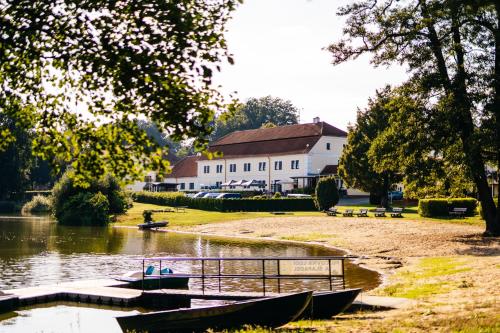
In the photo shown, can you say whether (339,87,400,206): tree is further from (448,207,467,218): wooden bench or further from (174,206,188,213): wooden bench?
(174,206,188,213): wooden bench

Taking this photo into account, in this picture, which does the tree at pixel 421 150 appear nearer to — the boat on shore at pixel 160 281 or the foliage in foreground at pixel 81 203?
the boat on shore at pixel 160 281

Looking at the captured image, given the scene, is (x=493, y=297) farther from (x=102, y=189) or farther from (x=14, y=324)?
(x=102, y=189)

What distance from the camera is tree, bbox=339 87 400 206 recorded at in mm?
63219

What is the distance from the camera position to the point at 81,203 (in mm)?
61875

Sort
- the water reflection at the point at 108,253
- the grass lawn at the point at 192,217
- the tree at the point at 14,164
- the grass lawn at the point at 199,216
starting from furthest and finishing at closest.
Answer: the tree at the point at 14,164, the grass lawn at the point at 192,217, the grass lawn at the point at 199,216, the water reflection at the point at 108,253

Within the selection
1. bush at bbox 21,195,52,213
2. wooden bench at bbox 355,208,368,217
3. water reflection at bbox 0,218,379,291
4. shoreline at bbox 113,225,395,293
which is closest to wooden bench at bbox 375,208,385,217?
wooden bench at bbox 355,208,368,217

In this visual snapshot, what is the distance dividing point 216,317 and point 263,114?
151868mm

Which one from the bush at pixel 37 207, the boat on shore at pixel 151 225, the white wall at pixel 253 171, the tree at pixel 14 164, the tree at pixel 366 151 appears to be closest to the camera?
the boat on shore at pixel 151 225

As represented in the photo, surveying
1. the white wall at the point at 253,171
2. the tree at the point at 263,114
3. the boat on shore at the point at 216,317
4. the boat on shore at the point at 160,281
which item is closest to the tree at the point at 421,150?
the boat on shore at the point at 160,281

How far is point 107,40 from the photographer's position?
11.3m

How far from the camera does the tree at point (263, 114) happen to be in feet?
541

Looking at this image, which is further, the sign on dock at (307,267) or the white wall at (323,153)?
the white wall at (323,153)

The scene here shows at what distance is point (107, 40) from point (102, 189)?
55939 millimetres

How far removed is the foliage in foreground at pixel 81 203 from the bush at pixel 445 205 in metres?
31.0
